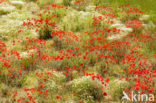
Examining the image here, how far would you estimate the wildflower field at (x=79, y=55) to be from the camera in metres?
4.25

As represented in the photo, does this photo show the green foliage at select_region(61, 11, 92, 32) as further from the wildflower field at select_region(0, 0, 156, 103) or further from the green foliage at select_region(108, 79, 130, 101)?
the green foliage at select_region(108, 79, 130, 101)

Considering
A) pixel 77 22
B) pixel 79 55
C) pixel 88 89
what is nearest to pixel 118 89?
pixel 88 89

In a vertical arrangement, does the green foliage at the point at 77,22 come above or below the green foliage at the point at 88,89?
above

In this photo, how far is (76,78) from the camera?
15.7 ft

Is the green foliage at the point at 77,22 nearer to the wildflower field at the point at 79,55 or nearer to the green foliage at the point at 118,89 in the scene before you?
the wildflower field at the point at 79,55

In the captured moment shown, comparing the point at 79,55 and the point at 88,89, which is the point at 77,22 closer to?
the point at 79,55

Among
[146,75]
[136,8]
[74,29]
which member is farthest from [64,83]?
[136,8]

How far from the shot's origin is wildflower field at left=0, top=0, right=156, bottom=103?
4.25m

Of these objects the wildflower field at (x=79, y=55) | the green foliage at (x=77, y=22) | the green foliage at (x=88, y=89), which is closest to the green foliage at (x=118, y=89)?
the wildflower field at (x=79, y=55)

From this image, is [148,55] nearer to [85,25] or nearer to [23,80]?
[85,25]

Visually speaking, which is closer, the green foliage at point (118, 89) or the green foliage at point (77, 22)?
the green foliage at point (118, 89)

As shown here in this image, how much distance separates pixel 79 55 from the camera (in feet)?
18.1

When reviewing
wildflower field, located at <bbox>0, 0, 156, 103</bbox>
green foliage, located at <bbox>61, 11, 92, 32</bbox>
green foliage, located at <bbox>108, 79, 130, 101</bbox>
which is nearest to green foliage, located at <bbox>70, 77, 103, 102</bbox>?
wildflower field, located at <bbox>0, 0, 156, 103</bbox>

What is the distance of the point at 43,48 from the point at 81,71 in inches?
63.1
